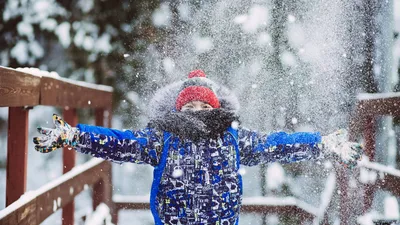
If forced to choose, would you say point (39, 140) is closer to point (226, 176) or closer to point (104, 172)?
point (226, 176)

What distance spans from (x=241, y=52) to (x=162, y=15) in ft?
4.00

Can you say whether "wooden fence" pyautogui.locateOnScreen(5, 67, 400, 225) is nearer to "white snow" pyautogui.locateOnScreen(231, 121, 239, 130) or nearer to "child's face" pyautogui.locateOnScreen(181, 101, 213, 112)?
"child's face" pyautogui.locateOnScreen(181, 101, 213, 112)

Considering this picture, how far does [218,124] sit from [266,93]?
310cm

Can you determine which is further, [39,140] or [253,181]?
[253,181]

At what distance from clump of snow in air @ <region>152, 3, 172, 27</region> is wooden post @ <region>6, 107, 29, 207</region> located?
371 cm

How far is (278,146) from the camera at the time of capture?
1641mm

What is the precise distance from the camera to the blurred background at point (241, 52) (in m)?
3.72

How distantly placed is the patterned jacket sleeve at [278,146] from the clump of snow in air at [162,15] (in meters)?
3.79

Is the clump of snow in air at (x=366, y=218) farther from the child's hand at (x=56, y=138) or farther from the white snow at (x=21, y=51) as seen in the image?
the white snow at (x=21, y=51)

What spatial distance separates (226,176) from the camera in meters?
1.60

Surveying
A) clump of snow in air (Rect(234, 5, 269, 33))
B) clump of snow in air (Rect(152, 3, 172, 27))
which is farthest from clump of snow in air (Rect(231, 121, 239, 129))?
clump of snow in air (Rect(152, 3, 172, 27))

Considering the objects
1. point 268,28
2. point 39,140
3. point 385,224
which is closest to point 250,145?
point 39,140

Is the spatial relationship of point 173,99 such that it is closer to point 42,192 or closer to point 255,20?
point 42,192

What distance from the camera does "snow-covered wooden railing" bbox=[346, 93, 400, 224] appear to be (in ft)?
6.77
